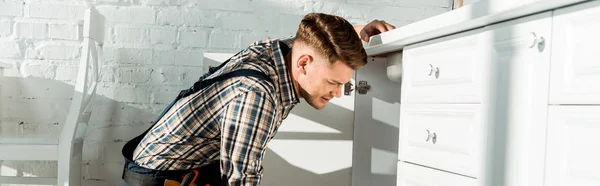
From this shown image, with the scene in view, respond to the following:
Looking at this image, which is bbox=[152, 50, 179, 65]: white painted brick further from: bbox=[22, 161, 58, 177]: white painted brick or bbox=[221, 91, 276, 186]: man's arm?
bbox=[221, 91, 276, 186]: man's arm

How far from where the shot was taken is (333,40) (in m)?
1.37

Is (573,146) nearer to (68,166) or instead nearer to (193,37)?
(68,166)

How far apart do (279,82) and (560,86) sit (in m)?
0.64

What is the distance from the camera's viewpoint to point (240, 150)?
1268 mm

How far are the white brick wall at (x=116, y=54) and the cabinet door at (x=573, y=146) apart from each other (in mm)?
1502

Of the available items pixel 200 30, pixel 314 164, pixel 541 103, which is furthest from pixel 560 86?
pixel 200 30

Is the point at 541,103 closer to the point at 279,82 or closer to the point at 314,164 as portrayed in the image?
the point at 279,82

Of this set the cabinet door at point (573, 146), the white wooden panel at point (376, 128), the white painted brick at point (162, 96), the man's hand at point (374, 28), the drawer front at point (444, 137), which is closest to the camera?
the cabinet door at point (573, 146)

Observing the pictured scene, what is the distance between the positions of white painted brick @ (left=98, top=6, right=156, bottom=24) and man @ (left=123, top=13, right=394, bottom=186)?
85 centimetres

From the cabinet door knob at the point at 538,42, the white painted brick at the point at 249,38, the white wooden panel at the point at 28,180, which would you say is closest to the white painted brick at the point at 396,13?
the white painted brick at the point at 249,38

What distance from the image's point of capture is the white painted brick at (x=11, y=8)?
223 cm

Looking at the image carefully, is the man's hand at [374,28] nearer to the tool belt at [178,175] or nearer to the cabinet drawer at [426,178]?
the cabinet drawer at [426,178]

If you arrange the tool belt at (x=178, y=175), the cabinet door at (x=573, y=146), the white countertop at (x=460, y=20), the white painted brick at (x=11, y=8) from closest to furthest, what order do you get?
the cabinet door at (x=573, y=146)
the white countertop at (x=460, y=20)
the tool belt at (x=178, y=175)
the white painted brick at (x=11, y=8)

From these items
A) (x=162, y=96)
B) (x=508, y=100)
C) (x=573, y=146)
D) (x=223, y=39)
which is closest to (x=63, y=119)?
(x=162, y=96)
